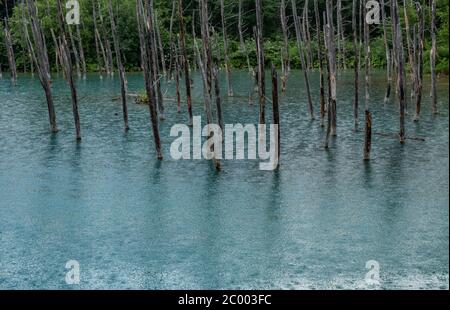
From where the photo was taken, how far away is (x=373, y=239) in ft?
44.7

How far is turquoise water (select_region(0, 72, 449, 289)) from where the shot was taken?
12.0m

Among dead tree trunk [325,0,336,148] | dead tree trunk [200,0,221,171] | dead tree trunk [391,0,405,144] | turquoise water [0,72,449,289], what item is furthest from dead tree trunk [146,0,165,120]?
dead tree trunk [391,0,405,144]

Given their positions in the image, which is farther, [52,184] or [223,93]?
[223,93]

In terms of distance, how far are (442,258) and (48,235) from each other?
7426 millimetres

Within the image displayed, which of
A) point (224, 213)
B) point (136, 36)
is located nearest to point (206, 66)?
point (224, 213)

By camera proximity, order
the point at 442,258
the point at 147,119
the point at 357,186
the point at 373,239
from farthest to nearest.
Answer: the point at 147,119
the point at 357,186
the point at 373,239
the point at 442,258

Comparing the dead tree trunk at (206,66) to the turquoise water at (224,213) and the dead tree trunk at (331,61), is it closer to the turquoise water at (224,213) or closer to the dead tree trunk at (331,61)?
the turquoise water at (224,213)

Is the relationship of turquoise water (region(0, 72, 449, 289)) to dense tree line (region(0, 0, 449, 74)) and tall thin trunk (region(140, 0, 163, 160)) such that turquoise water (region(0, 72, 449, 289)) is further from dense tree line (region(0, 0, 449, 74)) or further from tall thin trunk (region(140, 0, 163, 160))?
dense tree line (region(0, 0, 449, 74))

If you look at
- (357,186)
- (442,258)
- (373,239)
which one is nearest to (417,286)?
(442,258)

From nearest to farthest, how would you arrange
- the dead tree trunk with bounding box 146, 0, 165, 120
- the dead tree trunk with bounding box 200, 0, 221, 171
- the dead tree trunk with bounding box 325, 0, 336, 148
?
the dead tree trunk with bounding box 200, 0, 221, 171 → the dead tree trunk with bounding box 325, 0, 336, 148 → the dead tree trunk with bounding box 146, 0, 165, 120

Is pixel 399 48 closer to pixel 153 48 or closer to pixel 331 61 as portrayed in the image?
pixel 331 61

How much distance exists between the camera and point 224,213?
15555 mm

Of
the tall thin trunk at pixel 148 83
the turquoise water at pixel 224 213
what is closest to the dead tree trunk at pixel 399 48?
the turquoise water at pixel 224 213
